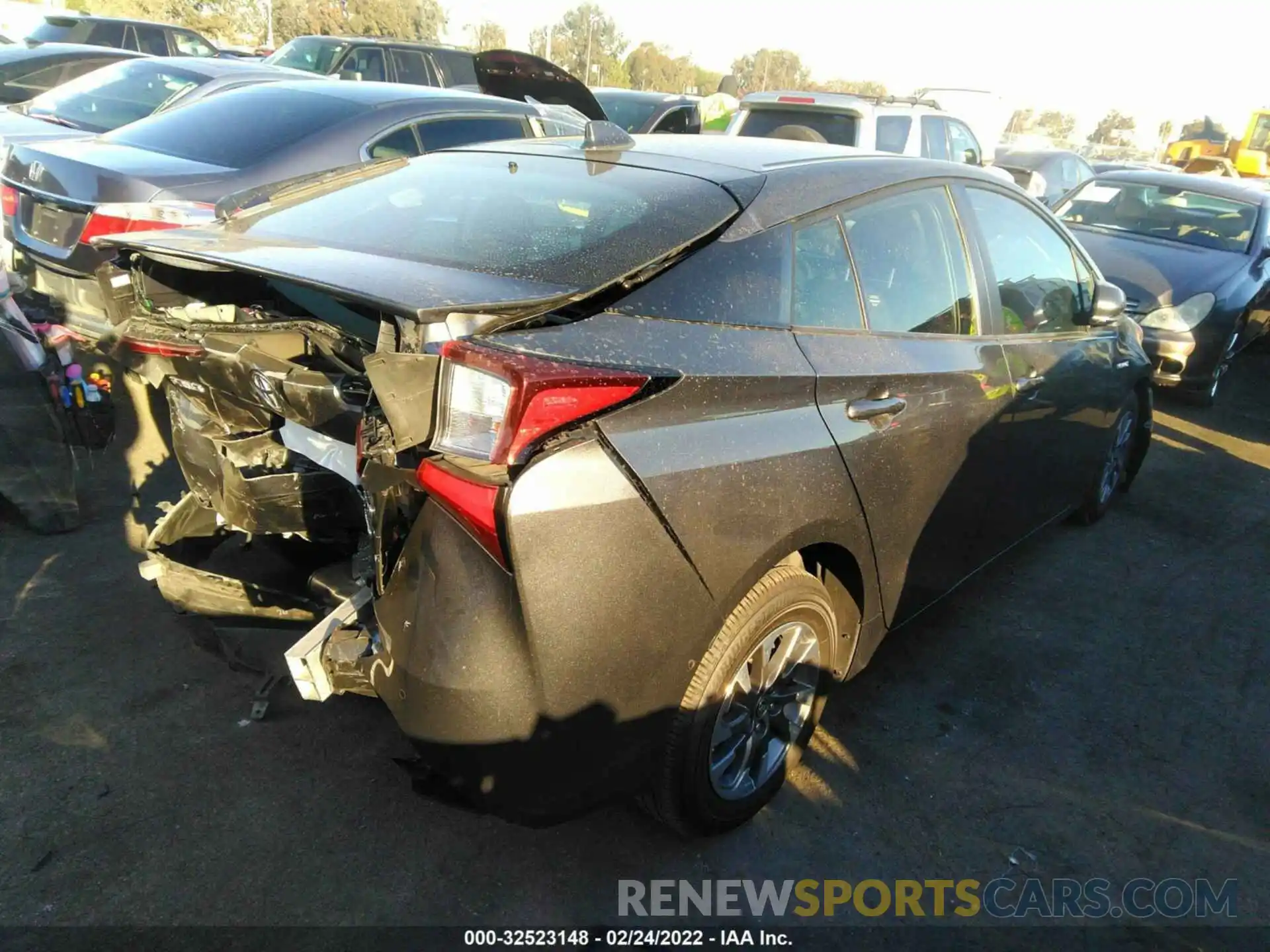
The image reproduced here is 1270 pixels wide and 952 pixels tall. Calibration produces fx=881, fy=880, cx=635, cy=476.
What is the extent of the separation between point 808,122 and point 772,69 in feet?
196

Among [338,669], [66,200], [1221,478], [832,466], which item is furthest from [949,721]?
[66,200]

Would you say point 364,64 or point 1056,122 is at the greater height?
point 364,64

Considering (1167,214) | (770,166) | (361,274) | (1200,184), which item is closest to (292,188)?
(361,274)

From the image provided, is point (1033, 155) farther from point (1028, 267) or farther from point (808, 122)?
point (1028, 267)

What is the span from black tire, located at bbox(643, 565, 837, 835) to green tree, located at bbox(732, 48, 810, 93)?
62254 millimetres

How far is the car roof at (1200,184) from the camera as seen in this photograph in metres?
8.10

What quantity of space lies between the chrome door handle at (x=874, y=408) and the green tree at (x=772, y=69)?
61881 millimetres

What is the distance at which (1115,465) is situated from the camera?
4820 mm

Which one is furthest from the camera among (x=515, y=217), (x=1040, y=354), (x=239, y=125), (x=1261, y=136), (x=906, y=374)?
(x=1261, y=136)

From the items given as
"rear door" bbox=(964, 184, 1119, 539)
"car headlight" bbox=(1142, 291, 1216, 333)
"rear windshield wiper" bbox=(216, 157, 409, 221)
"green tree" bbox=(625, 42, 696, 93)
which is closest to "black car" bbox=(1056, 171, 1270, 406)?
"car headlight" bbox=(1142, 291, 1216, 333)

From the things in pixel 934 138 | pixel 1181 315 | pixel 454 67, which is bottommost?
pixel 1181 315

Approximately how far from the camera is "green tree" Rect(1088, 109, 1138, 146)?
184 ft

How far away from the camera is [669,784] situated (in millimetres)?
2270

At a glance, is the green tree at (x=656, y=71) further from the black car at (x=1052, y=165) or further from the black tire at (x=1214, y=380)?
the black tire at (x=1214, y=380)
